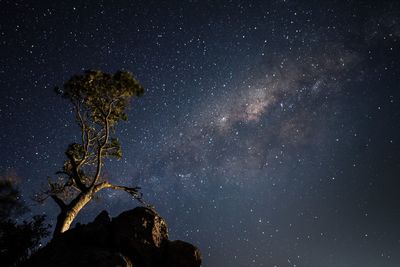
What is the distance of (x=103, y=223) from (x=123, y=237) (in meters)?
1.82

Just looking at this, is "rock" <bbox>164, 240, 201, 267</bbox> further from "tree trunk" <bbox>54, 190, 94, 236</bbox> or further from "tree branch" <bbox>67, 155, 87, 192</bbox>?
"tree branch" <bbox>67, 155, 87, 192</bbox>

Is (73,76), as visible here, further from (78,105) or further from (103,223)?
(103,223)

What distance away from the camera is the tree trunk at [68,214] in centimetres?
1780

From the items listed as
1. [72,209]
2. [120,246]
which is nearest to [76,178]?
[72,209]

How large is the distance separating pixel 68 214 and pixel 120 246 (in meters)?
5.90

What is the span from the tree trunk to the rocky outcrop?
299cm

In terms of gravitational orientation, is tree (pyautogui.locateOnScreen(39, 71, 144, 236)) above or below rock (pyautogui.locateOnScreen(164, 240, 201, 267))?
above

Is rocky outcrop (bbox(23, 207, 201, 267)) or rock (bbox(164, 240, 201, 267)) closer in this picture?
rocky outcrop (bbox(23, 207, 201, 267))

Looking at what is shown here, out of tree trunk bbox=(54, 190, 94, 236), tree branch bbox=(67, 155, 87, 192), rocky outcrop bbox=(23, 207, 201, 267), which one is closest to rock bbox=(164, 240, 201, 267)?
rocky outcrop bbox=(23, 207, 201, 267)

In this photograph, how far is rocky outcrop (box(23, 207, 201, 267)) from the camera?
13055mm

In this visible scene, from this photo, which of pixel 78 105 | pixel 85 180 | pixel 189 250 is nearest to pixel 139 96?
pixel 78 105

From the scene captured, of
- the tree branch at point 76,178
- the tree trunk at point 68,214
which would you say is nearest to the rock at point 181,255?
the tree trunk at point 68,214

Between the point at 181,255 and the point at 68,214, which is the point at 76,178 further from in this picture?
the point at 181,255

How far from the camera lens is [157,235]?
1614cm
